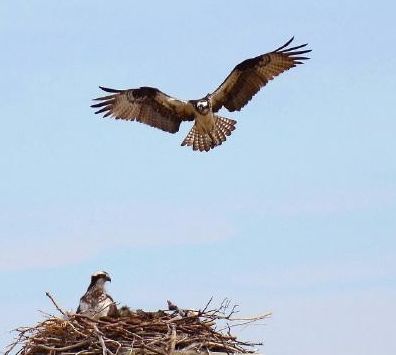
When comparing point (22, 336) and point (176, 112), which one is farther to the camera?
point (176, 112)

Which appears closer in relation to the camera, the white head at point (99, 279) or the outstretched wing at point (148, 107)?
the white head at point (99, 279)

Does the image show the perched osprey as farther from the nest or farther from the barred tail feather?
the nest

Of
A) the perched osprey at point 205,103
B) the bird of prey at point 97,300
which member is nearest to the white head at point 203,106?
the perched osprey at point 205,103

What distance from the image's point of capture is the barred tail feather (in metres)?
16.3

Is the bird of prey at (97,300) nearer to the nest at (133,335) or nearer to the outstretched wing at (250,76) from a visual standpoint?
the nest at (133,335)

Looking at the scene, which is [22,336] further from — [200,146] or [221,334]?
[200,146]

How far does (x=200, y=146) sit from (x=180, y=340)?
689 cm

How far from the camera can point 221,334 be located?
10.0 metres

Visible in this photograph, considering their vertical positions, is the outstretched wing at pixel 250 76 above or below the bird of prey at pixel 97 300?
above

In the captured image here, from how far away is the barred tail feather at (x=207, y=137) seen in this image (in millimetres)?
16312

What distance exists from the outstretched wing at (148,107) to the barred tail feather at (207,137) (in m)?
0.25

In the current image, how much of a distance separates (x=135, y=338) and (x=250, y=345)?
3.43ft

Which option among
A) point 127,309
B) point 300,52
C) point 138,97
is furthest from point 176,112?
point 127,309

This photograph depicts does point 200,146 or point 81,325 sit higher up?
point 200,146
